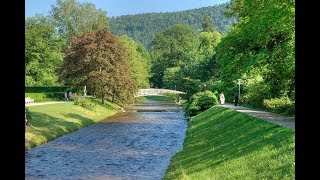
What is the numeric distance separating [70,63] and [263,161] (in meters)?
48.5

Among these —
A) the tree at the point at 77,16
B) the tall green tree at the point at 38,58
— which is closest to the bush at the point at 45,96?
the tall green tree at the point at 38,58

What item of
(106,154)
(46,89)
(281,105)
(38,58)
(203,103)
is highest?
(38,58)

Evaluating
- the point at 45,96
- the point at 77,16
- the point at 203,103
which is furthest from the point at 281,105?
the point at 77,16

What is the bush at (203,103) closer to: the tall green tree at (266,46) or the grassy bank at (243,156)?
the tall green tree at (266,46)

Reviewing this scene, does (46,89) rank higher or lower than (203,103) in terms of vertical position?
higher

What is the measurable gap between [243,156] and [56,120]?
27.3 m

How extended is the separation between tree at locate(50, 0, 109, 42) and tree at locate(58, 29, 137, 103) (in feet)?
99.0

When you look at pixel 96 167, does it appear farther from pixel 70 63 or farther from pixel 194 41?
pixel 194 41

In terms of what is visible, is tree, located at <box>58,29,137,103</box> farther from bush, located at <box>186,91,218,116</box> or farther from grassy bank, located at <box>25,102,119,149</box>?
bush, located at <box>186,91,218,116</box>

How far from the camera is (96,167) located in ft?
68.5

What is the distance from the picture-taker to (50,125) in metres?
36.8

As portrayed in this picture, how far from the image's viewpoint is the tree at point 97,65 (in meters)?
57.9

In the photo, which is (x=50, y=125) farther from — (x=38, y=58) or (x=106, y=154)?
(x=38, y=58)
